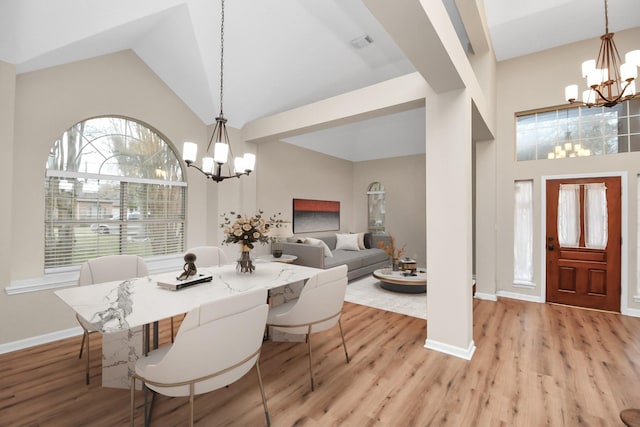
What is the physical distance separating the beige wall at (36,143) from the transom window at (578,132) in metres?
5.69

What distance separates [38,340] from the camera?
2846 mm

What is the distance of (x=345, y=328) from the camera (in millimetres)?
3242

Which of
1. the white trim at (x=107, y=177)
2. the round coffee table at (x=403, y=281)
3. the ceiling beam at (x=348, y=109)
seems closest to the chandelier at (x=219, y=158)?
the ceiling beam at (x=348, y=109)

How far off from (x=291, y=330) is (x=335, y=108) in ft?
8.58

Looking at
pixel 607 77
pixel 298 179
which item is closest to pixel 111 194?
pixel 298 179

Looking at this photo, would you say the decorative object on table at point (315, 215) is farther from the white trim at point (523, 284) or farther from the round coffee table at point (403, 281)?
the white trim at point (523, 284)

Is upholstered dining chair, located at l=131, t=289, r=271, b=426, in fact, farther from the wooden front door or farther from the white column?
the wooden front door

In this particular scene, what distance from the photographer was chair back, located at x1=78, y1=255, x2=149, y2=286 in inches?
95.3

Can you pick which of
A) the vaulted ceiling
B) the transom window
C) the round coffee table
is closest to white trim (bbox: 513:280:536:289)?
the round coffee table

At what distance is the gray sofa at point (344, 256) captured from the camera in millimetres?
4816

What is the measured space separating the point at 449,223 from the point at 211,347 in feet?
7.36

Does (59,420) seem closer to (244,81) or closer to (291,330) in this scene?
(291,330)

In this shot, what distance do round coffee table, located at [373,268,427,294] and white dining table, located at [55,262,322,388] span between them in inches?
94.1

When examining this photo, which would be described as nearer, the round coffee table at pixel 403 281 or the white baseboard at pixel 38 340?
the white baseboard at pixel 38 340
